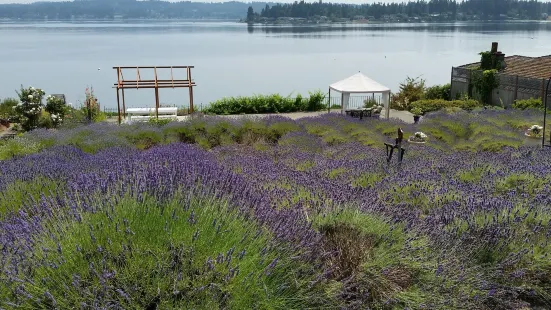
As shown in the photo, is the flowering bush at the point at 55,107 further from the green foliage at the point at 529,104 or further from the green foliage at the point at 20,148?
the green foliage at the point at 529,104

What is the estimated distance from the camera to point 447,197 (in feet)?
17.3

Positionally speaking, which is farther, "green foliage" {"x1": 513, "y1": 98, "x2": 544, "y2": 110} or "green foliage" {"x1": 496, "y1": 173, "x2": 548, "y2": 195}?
"green foliage" {"x1": 513, "y1": 98, "x2": 544, "y2": 110}

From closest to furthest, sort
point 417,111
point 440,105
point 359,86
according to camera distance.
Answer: point 359,86, point 417,111, point 440,105

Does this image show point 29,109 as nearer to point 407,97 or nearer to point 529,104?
point 407,97

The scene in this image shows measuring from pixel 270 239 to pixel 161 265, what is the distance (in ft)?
2.69

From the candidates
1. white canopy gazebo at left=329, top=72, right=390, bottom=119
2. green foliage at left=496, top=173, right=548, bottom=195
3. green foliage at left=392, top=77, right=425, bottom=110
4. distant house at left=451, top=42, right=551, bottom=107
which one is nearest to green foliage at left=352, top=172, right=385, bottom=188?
green foliage at left=496, top=173, right=548, bottom=195

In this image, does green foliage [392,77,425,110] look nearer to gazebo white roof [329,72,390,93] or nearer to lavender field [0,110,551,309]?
gazebo white roof [329,72,390,93]

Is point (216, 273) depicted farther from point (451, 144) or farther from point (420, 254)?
point (451, 144)

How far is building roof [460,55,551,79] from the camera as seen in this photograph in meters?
21.7

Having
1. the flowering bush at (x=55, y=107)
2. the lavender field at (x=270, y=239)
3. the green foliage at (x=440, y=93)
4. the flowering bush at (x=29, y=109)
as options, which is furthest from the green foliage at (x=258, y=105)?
the lavender field at (x=270, y=239)

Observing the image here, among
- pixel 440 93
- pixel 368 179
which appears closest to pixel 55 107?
pixel 368 179

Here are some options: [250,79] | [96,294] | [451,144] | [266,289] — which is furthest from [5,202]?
[250,79]

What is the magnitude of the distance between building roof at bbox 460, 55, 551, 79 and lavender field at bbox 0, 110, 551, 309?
17.5m

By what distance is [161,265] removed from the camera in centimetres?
298
